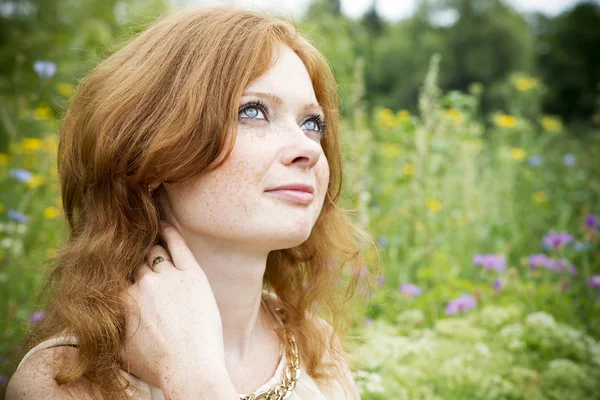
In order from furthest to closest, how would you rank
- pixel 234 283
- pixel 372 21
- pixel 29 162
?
pixel 372 21 → pixel 29 162 → pixel 234 283

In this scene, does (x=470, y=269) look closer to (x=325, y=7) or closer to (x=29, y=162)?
(x=29, y=162)

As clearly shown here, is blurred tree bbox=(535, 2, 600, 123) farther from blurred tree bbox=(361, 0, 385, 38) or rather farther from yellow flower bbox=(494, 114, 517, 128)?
yellow flower bbox=(494, 114, 517, 128)

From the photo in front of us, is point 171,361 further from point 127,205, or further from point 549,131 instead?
point 549,131

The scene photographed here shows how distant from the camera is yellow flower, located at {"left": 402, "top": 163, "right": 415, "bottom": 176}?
3.32 metres

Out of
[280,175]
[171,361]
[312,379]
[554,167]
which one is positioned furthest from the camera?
[554,167]

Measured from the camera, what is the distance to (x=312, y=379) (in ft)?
5.94

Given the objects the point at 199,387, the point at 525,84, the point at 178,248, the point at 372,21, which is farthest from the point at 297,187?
the point at 372,21

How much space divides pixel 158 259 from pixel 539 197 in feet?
11.4

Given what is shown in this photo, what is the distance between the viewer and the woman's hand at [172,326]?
1.34 metres

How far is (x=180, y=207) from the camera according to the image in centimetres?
150

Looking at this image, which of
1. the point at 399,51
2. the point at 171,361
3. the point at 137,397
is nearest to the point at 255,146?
the point at 171,361

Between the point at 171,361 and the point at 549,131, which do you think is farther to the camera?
the point at 549,131

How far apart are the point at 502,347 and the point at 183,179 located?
163 cm

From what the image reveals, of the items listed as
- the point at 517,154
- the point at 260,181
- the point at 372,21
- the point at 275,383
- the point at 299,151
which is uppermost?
the point at 372,21
